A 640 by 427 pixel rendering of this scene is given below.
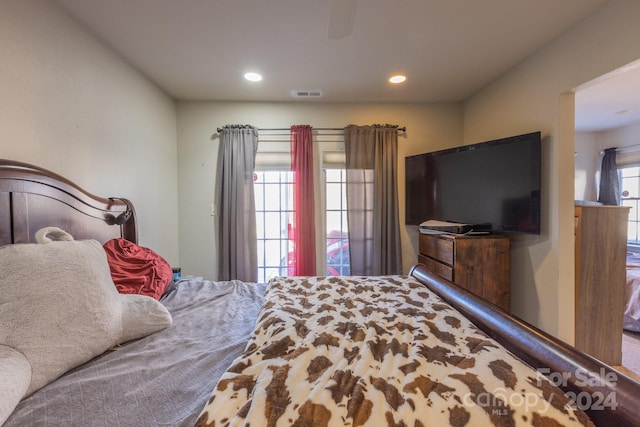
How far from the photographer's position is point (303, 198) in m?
2.95

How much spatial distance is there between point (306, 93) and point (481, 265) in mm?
2428

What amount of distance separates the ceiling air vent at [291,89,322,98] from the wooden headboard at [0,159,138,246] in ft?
6.46

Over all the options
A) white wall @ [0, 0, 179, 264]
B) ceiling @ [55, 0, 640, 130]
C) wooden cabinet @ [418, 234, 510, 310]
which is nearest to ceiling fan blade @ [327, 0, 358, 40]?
ceiling @ [55, 0, 640, 130]

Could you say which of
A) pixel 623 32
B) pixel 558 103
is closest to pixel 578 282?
pixel 558 103

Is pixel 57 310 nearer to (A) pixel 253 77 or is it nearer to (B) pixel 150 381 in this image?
(B) pixel 150 381

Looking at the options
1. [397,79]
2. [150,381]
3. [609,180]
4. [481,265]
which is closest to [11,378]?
[150,381]

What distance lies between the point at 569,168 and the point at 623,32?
85 centimetres

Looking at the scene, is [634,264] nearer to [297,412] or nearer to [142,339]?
[297,412]

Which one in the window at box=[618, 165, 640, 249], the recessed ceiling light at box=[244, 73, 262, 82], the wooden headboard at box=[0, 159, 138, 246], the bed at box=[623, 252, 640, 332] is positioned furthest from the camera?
the window at box=[618, 165, 640, 249]

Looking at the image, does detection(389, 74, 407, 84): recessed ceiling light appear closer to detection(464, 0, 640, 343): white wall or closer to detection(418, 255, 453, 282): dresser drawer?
detection(464, 0, 640, 343): white wall

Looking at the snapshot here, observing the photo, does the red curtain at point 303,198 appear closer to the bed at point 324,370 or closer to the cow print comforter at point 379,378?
the bed at point 324,370

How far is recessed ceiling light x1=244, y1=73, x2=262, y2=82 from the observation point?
2.34 meters

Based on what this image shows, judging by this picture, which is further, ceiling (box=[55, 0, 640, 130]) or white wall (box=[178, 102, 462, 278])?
white wall (box=[178, 102, 462, 278])

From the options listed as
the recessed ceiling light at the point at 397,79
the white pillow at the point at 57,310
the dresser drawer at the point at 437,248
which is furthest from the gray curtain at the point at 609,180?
the white pillow at the point at 57,310
